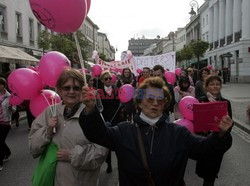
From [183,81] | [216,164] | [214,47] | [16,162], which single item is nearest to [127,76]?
[183,81]

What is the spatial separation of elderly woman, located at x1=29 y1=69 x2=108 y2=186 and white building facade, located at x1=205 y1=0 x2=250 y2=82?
29.7 metres

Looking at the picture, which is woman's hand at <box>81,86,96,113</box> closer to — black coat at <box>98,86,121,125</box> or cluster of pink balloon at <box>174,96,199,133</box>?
cluster of pink balloon at <box>174,96,199,133</box>

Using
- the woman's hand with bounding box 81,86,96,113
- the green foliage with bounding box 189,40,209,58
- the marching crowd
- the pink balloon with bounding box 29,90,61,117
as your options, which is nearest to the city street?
the pink balloon with bounding box 29,90,61,117

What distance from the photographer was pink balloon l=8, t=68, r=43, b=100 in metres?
3.53

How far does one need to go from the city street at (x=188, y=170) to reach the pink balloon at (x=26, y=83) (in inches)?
76.7

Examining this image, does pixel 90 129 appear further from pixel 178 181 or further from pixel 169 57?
pixel 169 57

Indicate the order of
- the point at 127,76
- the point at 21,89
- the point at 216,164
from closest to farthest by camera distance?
the point at 21,89 < the point at 216,164 < the point at 127,76

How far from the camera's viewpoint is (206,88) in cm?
417

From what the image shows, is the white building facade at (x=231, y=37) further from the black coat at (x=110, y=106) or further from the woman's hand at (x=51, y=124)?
the woman's hand at (x=51, y=124)

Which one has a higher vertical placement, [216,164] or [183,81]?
[183,81]

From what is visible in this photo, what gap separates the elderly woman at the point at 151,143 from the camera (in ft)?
6.63

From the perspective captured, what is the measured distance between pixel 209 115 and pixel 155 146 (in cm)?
44

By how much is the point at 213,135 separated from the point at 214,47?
42.0 metres

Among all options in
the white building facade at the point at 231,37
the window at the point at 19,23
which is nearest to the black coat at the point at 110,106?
the window at the point at 19,23
